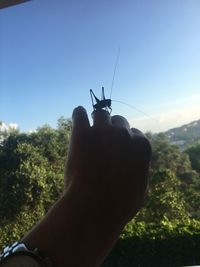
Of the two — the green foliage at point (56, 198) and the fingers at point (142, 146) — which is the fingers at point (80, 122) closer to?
the fingers at point (142, 146)

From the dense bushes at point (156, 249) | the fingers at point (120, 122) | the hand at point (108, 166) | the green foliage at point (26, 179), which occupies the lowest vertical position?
the dense bushes at point (156, 249)

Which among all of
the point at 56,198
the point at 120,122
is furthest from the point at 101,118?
the point at 56,198

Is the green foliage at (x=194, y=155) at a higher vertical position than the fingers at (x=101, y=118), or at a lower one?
higher

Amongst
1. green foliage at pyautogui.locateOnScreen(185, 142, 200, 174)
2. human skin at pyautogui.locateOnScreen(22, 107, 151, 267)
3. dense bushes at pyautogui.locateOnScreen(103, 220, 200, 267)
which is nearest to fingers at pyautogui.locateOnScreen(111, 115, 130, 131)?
Answer: human skin at pyautogui.locateOnScreen(22, 107, 151, 267)

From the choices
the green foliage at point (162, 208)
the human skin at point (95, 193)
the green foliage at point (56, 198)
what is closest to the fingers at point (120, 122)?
the human skin at point (95, 193)

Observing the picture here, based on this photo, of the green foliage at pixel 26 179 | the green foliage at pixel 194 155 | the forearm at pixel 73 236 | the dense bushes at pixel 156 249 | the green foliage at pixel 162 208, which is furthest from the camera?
the green foliage at pixel 194 155

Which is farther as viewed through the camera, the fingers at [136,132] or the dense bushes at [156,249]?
the dense bushes at [156,249]

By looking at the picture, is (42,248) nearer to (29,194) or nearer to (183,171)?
(29,194)

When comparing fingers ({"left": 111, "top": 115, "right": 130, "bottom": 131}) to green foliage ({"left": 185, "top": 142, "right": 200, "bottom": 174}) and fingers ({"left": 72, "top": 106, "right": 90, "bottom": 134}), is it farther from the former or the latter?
green foliage ({"left": 185, "top": 142, "right": 200, "bottom": 174})

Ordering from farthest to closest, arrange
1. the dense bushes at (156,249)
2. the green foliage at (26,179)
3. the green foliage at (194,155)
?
the green foliage at (194,155) < the green foliage at (26,179) < the dense bushes at (156,249)
